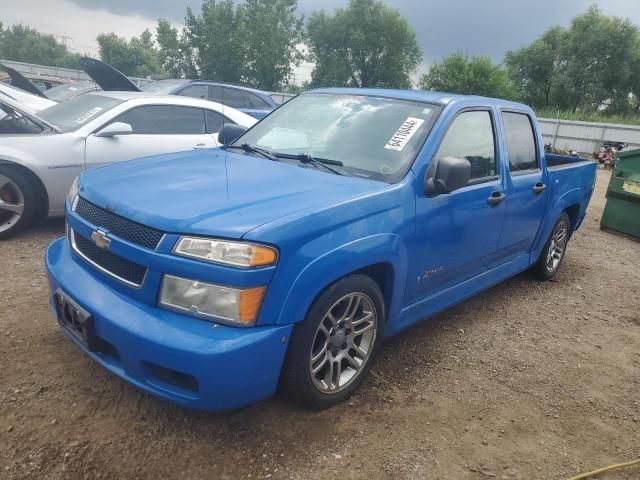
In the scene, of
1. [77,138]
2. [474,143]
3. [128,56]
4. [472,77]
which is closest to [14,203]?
[77,138]

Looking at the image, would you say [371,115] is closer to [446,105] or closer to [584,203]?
[446,105]

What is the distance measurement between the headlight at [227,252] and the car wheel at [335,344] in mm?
397

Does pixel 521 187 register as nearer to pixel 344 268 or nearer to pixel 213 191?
pixel 344 268

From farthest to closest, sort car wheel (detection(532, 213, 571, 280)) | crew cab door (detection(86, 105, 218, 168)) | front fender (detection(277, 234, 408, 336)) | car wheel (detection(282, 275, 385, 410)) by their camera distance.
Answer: crew cab door (detection(86, 105, 218, 168)), car wheel (detection(532, 213, 571, 280)), car wheel (detection(282, 275, 385, 410)), front fender (detection(277, 234, 408, 336))

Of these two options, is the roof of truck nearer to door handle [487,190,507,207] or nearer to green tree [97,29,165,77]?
door handle [487,190,507,207]

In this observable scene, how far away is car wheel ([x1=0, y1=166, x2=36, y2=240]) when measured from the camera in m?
4.71

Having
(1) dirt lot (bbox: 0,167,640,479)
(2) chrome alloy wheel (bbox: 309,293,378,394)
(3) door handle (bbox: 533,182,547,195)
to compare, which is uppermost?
(3) door handle (bbox: 533,182,547,195)

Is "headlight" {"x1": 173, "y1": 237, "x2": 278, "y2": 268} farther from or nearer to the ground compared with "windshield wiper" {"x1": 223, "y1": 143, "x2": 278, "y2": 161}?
nearer to the ground

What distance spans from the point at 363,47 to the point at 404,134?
58992mm

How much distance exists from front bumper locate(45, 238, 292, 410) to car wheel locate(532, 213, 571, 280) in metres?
3.62

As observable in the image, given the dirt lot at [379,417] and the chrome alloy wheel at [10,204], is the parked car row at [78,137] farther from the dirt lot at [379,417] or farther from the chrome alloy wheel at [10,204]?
the dirt lot at [379,417]

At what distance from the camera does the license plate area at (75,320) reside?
2.31 m

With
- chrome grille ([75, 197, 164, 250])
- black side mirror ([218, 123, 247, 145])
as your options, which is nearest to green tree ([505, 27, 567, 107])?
black side mirror ([218, 123, 247, 145])

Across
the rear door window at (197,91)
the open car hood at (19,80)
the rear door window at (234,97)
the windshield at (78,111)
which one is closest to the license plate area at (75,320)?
the windshield at (78,111)
